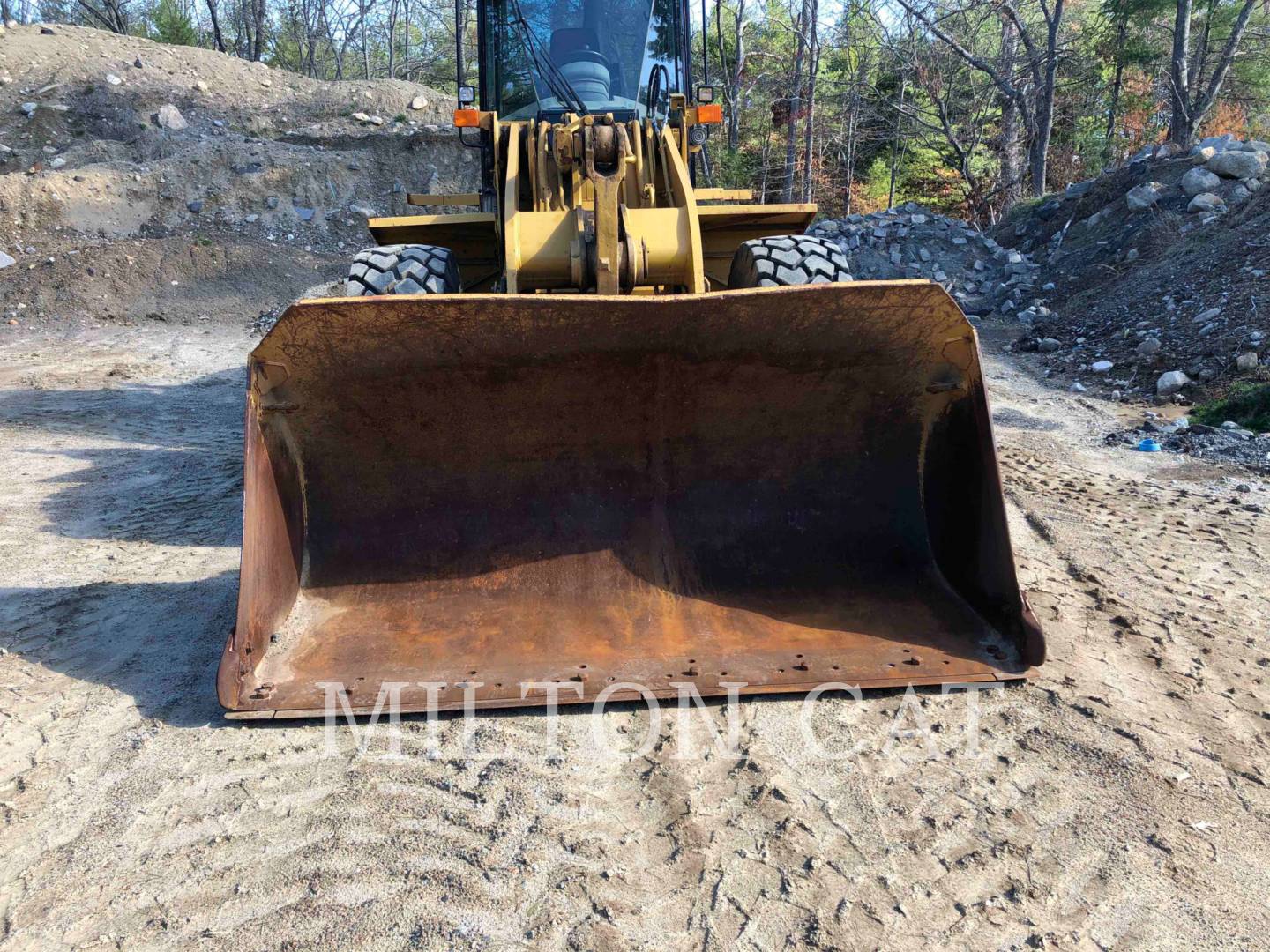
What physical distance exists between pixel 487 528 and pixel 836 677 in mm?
1377

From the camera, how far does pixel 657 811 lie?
2484mm

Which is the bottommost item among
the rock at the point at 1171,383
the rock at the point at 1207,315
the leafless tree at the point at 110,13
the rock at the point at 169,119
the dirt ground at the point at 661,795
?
the dirt ground at the point at 661,795

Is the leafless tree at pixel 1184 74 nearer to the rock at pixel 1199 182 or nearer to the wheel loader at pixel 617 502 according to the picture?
the rock at pixel 1199 182

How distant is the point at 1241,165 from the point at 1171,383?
6190 mm

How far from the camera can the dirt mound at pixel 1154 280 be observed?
8.03 metres

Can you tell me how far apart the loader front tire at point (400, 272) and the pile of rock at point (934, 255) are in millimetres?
9235

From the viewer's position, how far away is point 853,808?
8.12 ft

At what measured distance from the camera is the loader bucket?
3.04m

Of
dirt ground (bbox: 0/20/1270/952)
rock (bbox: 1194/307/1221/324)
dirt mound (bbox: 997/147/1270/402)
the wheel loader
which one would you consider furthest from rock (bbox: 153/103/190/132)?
the wheel loader

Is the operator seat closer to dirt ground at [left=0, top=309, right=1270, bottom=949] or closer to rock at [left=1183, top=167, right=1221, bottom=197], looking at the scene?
dirt ground at [left=0, top=309, right=1270, bottom=949]

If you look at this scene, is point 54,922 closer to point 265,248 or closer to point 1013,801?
point 1013,801

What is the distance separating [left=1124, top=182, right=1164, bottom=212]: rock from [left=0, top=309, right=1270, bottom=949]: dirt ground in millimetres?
10244

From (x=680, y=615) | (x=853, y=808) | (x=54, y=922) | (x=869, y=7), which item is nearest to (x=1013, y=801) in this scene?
(x=853, y=808)

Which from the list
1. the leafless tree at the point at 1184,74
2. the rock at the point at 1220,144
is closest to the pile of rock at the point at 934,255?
the rock at the point at 1220,144
